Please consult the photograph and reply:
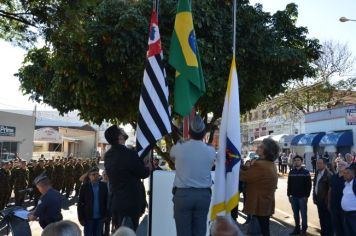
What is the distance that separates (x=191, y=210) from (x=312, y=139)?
31.4 metres

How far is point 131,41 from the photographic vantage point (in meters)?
8.73

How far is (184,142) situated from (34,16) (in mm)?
4575

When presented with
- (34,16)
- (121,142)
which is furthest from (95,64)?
(121,142)

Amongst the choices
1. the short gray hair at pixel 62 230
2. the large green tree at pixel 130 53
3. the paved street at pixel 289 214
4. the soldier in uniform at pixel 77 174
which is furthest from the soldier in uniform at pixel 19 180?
the short gray hair at pixel 62 230

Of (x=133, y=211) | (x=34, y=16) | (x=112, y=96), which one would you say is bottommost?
(x=133, y=211)

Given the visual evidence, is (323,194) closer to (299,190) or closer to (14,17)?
(299,190)

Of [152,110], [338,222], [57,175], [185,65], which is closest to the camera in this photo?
[152,110]

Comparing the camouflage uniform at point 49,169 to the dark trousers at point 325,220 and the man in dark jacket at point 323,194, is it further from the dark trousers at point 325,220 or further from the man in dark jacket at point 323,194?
the dark trousers at point 325,220

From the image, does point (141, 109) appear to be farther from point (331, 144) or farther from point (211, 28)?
point (331, 144)

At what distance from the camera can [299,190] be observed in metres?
10.6

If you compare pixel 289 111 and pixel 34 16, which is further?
pixel 289 111

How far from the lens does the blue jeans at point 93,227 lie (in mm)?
8078

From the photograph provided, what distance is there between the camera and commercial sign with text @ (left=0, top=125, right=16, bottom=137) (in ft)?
84.7

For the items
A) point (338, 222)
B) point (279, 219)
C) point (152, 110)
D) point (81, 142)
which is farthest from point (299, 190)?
point (81, 142)
